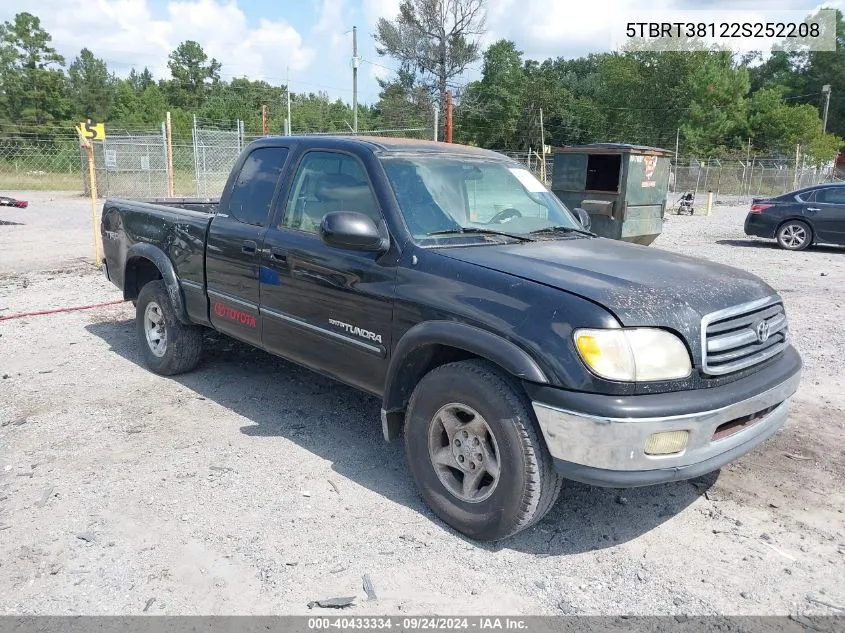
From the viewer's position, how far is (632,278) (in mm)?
3281

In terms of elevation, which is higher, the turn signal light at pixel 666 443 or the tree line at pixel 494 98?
the tree line at pixel 494 98

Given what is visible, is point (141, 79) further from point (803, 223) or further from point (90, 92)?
point (803, 223)

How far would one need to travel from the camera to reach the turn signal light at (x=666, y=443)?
9.52 ft

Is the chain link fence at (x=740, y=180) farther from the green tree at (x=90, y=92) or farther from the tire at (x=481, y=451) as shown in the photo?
the green tree at (x=90, y=92)

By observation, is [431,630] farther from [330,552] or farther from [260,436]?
[260,436]

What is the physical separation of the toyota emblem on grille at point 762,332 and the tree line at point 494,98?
37216 mm

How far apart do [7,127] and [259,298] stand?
149ft

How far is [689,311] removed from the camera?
304 centimetres

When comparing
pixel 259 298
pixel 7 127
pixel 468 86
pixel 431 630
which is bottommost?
pixel 431 630

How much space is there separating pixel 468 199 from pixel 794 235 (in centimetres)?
1279

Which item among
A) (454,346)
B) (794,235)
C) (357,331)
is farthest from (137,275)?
(794,235)

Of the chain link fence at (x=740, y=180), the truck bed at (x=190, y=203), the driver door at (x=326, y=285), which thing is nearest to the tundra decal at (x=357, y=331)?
the driver door at (x=326, y=285)

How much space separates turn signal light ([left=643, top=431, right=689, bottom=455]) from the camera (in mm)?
2902

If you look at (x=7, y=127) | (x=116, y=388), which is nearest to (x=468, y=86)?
(x=7, y=127)
